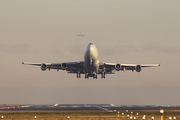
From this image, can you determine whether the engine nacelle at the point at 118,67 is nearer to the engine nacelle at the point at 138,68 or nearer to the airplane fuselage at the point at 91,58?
the engine nacelle at the point at 138,68

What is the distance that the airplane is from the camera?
69.5 meters

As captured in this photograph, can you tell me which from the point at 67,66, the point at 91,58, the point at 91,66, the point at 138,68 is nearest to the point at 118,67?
the point at 138,68

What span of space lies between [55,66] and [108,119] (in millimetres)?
38037

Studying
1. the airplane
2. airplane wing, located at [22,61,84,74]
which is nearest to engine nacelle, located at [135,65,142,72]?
the airplane

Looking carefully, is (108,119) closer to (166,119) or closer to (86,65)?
(166,119)

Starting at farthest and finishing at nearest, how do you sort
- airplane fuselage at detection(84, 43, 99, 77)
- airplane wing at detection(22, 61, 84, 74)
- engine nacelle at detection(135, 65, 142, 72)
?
engine nacelle at detection(135, 65, 142, 72) < airplane wing at detection(22, 61, 84, 74) < airplane fuselage at detection(84, 43, 99, 77)

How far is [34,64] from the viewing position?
79.1 metres

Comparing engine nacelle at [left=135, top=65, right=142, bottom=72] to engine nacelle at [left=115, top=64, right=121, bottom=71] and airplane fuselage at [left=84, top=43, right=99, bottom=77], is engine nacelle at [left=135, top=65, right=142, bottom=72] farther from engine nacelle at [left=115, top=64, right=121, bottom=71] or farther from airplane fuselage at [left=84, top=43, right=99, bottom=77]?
airplane fuselage at [left=84, top=43, right=99, bottom=77]

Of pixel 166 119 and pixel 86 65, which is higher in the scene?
pixel 86 65

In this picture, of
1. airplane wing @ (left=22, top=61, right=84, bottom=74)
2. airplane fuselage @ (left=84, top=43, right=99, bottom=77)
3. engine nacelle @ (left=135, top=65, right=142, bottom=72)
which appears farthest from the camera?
engine nacelle @ (left=135, top=65, right=142, bottom=72)

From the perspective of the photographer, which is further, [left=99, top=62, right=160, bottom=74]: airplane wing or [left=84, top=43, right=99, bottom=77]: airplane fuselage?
[left=99, top=62, right=160, bottom=74]: airplane wing

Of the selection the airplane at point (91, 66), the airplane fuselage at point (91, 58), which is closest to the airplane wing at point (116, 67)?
the airplane at point (91, 66)

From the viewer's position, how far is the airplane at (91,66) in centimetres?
6949

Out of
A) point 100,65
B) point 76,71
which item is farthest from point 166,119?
point 76,71
